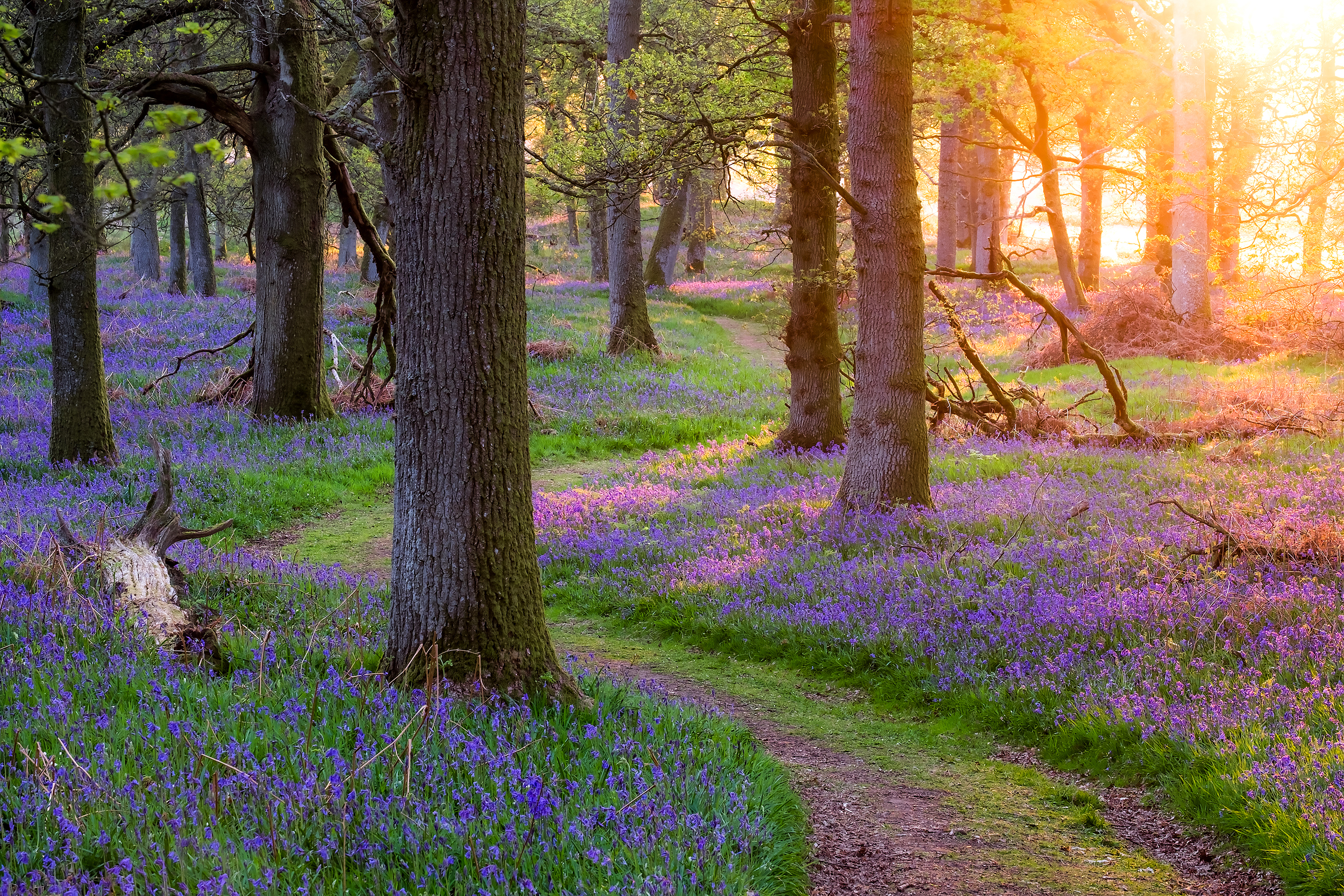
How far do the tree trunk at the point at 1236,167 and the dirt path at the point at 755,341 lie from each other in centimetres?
1000

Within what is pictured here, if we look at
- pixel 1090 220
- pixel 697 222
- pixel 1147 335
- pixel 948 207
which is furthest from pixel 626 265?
pixel 697 222

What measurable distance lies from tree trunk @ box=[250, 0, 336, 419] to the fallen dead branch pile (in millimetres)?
15157

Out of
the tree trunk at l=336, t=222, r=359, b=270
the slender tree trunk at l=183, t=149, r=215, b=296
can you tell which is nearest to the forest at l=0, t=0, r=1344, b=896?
the slender tree trunk at l=183, t=149, r=215, b=296

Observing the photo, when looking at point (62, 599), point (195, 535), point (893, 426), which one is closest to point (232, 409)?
point (195, 535)

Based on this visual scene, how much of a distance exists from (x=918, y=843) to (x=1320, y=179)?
1098 cm

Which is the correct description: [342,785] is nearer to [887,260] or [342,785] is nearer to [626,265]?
[887,260]

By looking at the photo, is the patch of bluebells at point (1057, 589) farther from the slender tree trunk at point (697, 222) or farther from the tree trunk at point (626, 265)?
the slender tree trunk at point (697, 222)

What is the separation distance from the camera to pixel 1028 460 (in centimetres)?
1218

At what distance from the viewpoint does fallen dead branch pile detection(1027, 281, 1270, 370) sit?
20125 mm

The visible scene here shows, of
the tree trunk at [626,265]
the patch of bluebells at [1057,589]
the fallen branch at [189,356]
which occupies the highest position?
the tree trunk at [626,265]

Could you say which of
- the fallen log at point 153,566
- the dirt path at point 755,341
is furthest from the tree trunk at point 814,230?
the dirt path at point 755,341

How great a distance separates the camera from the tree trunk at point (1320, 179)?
11438 mm

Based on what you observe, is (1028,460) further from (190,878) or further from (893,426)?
(190,878)

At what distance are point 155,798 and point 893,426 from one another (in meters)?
7.55
